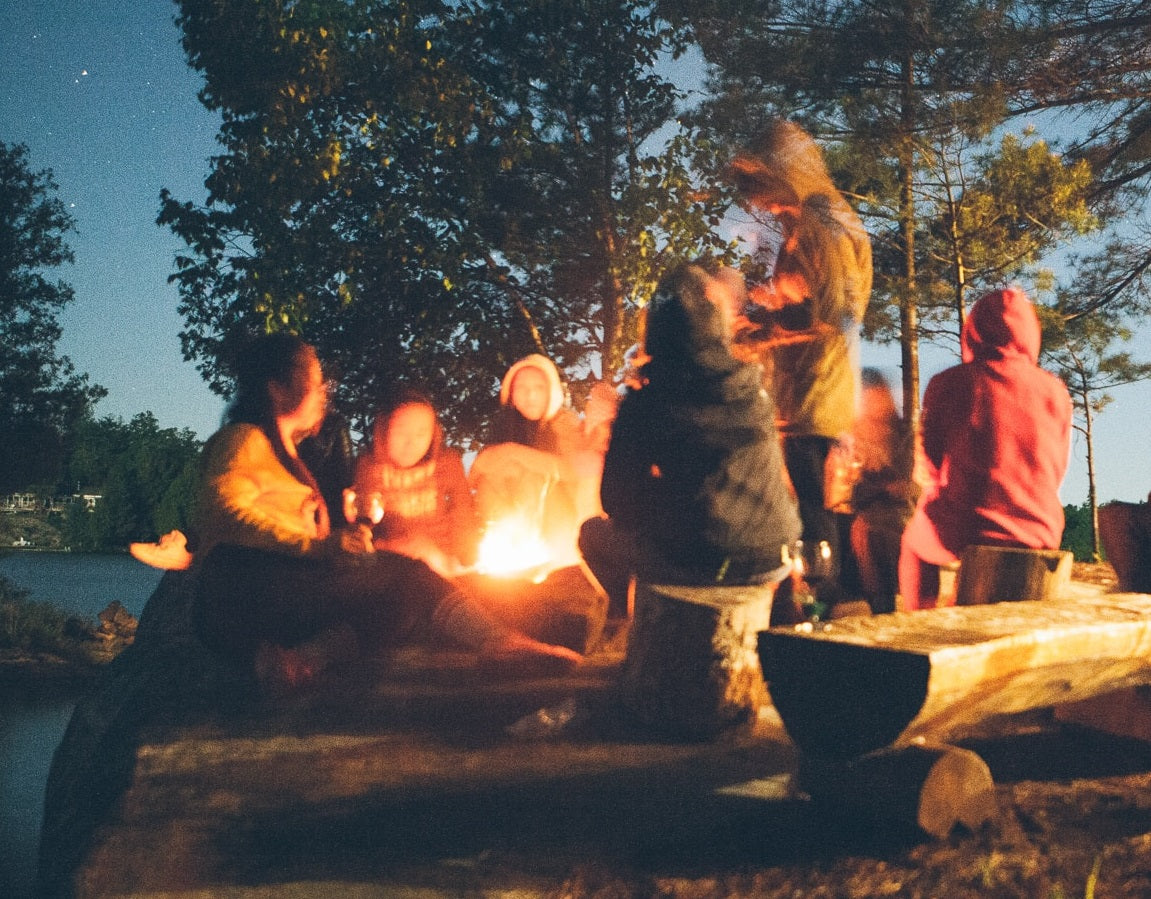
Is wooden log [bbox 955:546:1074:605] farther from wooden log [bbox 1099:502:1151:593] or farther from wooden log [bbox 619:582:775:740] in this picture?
wooden log [bbox 619:582:775:740]

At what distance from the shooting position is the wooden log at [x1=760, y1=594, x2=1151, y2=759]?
257 cm

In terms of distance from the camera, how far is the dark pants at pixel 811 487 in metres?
5.05

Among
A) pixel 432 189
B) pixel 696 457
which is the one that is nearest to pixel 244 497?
pixel 696 457

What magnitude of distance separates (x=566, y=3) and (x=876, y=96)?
12.7 feet

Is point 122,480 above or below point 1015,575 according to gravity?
above

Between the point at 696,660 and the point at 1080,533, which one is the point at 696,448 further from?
the point at 1080,533

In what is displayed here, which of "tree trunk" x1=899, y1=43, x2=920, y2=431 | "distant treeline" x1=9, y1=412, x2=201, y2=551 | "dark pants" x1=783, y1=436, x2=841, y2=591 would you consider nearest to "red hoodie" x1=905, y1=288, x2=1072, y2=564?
"dark pants" x1=783, y1=436, x2=841, y2=591

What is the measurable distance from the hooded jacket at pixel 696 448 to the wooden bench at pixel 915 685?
755 millimetres

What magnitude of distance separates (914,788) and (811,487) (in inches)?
98.2

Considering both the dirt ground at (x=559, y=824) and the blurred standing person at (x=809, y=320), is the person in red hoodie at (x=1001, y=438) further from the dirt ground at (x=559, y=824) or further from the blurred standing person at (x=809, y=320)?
the dirt ground at (x=559, y=824)

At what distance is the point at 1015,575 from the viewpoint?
3961mm

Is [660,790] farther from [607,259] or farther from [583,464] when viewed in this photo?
[607,259]

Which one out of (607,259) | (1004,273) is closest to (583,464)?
(607,259)

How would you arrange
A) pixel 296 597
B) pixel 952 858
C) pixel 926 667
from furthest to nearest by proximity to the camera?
pixel 296 597
pixel 952 858
pixel 926 667
